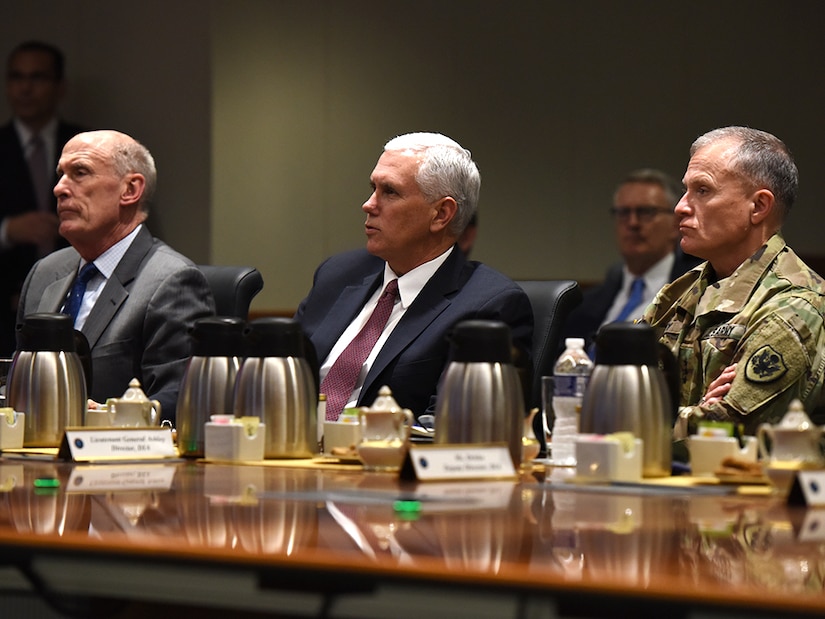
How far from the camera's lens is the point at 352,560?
1.43 m

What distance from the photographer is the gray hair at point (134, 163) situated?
13.7 feet

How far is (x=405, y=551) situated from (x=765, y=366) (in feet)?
5.16

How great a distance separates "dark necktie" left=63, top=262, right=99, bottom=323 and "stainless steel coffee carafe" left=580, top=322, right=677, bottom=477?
2.13m

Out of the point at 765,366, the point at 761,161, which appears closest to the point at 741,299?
the point at 765,366

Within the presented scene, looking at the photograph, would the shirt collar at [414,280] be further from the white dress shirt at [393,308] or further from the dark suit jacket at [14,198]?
the dark suit jacket at [14,198]

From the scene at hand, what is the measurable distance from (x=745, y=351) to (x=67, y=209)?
82.2 inches

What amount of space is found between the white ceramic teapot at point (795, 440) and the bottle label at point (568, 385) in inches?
17.4

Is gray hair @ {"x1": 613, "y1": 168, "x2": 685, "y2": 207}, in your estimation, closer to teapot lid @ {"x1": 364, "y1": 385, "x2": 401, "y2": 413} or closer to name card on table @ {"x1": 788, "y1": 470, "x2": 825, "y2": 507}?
teapot lid @ {"x1": 364, "y1": 385, "x2": 401, "y2": 413}

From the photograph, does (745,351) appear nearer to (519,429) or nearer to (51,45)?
(519,429)

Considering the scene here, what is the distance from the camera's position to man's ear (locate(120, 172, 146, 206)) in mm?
4172

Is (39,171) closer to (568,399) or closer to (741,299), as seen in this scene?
(741,299)

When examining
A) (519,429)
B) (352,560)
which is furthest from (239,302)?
(352,560)

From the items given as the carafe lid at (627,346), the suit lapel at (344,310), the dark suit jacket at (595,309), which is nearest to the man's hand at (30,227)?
the dark suit jacket at (595,309)

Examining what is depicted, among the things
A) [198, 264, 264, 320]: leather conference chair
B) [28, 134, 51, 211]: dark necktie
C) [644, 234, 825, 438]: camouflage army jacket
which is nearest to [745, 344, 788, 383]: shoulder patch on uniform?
[644, 234, 825, 438]: camouflage army jacket
